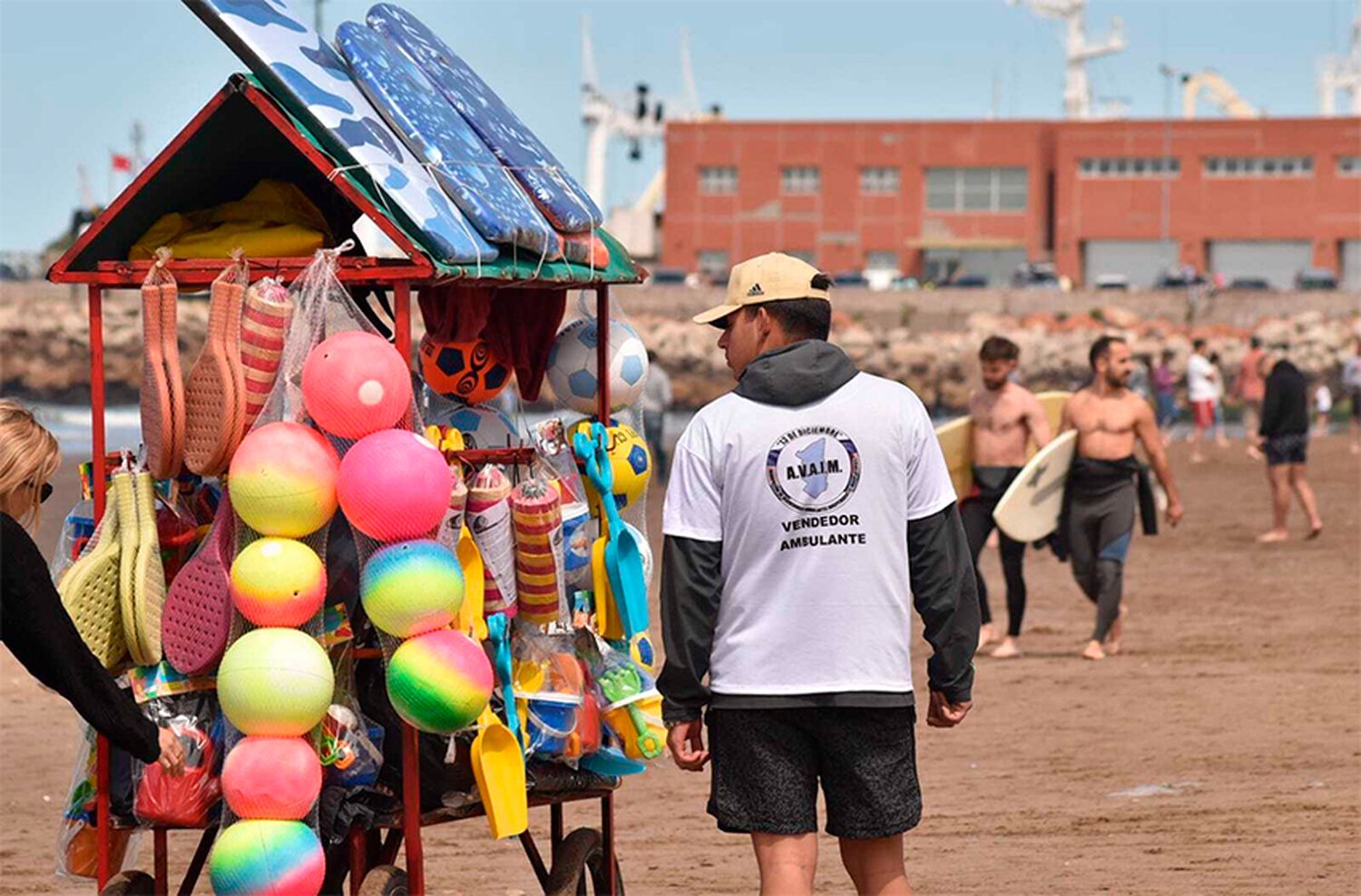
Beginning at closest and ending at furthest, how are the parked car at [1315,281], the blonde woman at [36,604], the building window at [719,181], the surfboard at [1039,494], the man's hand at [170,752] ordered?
the blonde woman at [36,604] → the man's hand at [170,752] → the surfboard at [1039,494] → the parked car at [1315,281] → the building window at [719,181]

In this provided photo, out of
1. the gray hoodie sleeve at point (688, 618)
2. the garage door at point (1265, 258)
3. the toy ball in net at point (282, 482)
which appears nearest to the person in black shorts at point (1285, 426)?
the toy ball in net at point (282, 482)

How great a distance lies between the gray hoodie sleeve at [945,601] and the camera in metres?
5.47

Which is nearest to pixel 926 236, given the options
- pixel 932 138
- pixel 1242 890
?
pixel 932 138

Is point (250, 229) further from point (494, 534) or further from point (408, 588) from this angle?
point (408, 588)

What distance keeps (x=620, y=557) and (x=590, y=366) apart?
32.4 inches

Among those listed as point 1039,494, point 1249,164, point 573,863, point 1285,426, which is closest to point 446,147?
point 573,863

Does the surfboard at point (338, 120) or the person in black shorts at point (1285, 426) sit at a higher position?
the surfboard at point (338, 120)

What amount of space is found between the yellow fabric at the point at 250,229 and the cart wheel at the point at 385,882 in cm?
173

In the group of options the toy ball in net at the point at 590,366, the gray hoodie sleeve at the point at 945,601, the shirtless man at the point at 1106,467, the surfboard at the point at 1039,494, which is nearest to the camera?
the gray hoodie sleeve at the point at 945,601

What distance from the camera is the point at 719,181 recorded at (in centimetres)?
8556

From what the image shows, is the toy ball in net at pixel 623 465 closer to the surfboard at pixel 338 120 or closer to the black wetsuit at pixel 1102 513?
the surfboard at pixel 338 120

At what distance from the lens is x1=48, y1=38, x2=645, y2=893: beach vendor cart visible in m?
6.12

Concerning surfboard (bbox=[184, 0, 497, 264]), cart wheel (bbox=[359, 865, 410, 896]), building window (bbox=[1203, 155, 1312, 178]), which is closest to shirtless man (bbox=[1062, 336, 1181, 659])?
surfboard (bbox=[184, 0, 497, 264])

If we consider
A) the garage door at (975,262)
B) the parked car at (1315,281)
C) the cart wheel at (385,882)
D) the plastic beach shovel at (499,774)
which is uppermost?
the garage door at (975,262)
